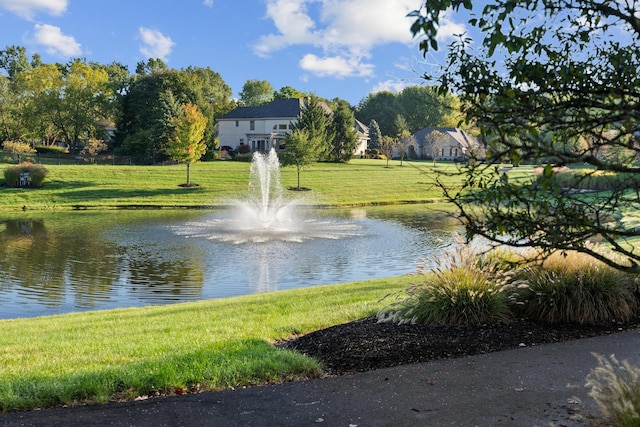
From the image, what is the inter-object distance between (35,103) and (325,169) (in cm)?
3993

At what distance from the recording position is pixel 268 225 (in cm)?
2883

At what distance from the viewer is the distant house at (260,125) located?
75750mm

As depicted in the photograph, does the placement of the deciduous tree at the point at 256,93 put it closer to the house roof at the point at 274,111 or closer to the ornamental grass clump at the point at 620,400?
the house roof at the point at 274,111

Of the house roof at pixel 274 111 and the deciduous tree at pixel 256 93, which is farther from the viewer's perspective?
the deciduous tree at pixel 256 93

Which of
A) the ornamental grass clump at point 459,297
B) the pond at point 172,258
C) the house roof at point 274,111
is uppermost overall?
the house roof at point 274,111

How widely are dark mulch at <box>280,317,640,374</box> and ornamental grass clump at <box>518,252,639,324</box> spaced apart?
0.18 meters

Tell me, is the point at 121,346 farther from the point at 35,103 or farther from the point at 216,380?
the point at 35,103

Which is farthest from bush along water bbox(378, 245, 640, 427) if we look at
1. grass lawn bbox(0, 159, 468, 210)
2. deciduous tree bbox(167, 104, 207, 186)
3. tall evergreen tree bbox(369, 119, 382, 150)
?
tall evergreen tree bbox(369, 119, 382, 150)

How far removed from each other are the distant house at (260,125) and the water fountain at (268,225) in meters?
35.8

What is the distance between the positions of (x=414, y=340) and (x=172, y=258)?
48.1 feet

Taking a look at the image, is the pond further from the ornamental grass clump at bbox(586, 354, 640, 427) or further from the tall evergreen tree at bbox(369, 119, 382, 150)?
the tall evergreen tree at bbox(369, 119, 382, 150)

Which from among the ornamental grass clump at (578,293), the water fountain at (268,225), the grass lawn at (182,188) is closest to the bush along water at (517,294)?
the ornamental grass clump at (578,293)

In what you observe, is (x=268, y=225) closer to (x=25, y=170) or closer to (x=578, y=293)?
(x=578, y=293)

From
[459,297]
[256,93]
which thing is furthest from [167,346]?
[256,93]
